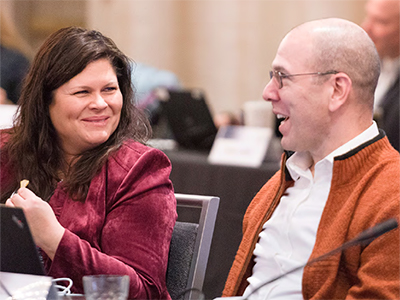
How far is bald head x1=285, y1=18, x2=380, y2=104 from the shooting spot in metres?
1.33

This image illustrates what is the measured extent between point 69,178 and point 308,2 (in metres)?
4.71

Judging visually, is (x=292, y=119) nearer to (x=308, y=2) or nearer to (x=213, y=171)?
(x=213, y=171)

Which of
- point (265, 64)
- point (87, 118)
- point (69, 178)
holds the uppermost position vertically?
point (87, 118)

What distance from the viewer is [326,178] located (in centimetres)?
140

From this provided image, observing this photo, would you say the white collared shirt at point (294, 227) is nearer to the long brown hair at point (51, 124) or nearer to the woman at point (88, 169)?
the woman at point (88, 169)

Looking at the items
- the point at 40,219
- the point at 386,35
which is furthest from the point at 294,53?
the point at 386,35

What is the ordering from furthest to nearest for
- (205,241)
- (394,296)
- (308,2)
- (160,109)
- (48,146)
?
(308,2), (160,109), (48,146), (205,241), (394,296)

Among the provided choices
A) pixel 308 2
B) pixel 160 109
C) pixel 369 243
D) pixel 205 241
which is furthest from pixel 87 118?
pixel 308 2

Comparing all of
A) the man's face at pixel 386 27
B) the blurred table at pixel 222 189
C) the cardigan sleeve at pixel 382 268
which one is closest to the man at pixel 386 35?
the man's face at pixel 386 27

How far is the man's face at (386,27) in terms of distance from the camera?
3.42 meters

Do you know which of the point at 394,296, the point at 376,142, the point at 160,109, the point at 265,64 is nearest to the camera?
the point at 394,296

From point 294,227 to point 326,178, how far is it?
0.13 metres

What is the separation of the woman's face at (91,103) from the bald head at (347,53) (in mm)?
557

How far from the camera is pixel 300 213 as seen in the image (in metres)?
1.40
